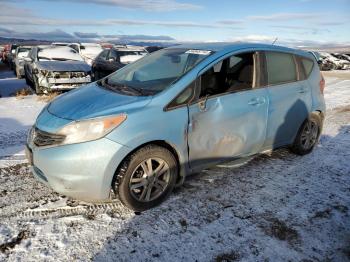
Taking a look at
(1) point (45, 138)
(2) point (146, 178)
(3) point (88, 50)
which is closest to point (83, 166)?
(1) point (45, 138)

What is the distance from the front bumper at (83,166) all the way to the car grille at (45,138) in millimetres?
56

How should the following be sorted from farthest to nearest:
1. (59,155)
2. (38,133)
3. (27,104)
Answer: (27,104) < (38,133) < (59,155)

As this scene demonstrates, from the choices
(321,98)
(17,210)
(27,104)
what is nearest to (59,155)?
(17,210)

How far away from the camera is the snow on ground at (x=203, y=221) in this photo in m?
2.99

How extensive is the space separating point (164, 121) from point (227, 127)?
2.82 feet

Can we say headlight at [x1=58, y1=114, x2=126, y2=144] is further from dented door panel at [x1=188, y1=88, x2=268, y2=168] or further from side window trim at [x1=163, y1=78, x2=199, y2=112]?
dented door panel at [x1=188, y1=88, x2=268, y2=168]

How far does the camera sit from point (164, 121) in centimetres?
348

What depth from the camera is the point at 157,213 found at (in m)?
3.60

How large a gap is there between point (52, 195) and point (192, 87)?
6.46 ft

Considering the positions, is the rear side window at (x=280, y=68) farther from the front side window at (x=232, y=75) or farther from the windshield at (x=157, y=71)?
the windshield at (x=157, y=71)

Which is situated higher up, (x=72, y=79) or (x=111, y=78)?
(x=111, y=78)

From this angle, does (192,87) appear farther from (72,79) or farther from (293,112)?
(72,79)

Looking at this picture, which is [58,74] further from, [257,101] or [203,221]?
[203,221]

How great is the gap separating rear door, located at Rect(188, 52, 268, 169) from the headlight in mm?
847
